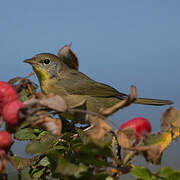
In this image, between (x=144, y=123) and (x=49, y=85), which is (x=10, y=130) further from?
(x=49, y=85)

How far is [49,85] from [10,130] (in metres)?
3.84

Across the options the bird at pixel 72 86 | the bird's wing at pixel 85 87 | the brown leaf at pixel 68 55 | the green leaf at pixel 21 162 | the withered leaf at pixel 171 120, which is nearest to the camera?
the withered leaf at pixel 171 120

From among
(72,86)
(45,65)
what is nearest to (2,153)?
(72,86)

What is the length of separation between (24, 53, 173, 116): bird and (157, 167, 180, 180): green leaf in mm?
3473

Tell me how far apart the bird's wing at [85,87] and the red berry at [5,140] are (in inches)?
149

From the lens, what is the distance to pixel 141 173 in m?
1.40

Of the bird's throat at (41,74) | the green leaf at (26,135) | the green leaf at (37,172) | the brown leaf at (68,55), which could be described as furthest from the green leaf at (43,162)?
the bird's throat at (41,74)

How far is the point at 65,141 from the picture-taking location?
7.37 ft

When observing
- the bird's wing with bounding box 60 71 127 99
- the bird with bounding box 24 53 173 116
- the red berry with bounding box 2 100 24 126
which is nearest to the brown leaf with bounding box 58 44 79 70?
the red berry with bounding box 2 100 24 126

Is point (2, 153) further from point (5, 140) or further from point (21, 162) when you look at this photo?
point (21, 162)

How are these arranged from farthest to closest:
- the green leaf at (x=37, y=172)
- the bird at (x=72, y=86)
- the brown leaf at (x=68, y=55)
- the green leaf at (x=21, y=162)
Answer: the bird at (x=72, y=86) < the brown leaf at (x=68, y=55) < the green leaf at (x=37, y=172) < the green leaf at (x=21, y=162)

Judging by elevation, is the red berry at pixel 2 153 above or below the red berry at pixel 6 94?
below

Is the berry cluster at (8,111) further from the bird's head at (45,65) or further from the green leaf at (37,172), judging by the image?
the bird's head at (45,65)

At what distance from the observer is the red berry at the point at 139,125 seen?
1.39 meters
